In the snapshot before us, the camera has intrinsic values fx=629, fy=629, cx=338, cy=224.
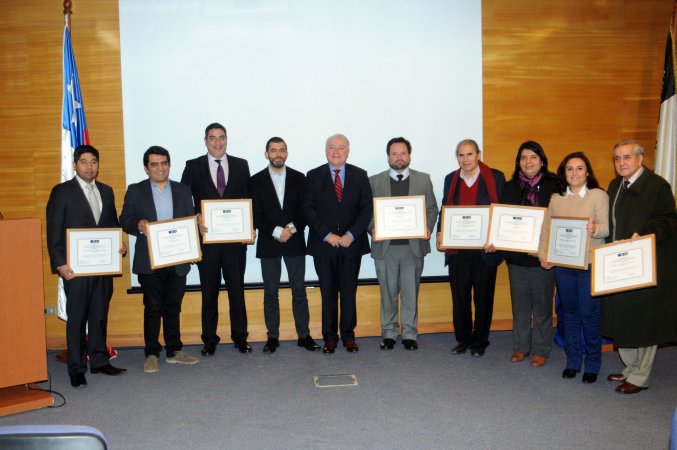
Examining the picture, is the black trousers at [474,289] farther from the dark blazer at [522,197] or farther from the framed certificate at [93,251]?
the framed certificate at [93,251]

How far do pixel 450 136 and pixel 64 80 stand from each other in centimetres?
347

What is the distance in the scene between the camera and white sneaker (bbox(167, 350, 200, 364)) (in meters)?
5.18

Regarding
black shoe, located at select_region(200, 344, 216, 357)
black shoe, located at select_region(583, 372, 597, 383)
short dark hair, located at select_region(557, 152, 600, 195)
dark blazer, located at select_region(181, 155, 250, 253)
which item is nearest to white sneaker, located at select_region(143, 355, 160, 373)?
black shoe, located at select_region(200, 344, 216, 357)

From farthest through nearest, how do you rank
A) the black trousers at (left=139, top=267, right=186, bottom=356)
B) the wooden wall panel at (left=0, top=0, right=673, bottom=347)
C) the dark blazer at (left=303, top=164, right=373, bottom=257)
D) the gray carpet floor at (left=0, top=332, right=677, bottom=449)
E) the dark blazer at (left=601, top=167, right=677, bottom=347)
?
the wooden wall panel at (left=0, top=0, right=673, bottom=347) < the dark blazer at (left=303, top=164, right=373, bottom=257) < the black trousers at (left=139, top=267, right=186, bottom=356) < the dark blazer at (left=601, top=167, right=677, bottom=347) < the gray carpet floor at (left=0, top=332, right=677, bottom=449)

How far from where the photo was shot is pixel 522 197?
4.90 meters

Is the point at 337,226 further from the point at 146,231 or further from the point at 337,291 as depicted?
the point at 146,231

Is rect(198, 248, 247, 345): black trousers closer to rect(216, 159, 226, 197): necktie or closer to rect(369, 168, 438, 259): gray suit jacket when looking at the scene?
rect(216, 159, 226, 197): necktie

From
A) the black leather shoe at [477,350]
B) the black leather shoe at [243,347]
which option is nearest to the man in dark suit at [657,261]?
the black leather shoe at [477,350]

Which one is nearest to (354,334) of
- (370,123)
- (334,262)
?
(334,262)

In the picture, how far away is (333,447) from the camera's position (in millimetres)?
3488

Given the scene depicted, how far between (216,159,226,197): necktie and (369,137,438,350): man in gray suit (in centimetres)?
127

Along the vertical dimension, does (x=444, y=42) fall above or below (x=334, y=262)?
above

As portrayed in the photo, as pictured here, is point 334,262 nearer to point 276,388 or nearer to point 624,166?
point 276,388

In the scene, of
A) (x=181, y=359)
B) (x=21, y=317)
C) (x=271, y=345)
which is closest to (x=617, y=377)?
(x=271, y=345)
